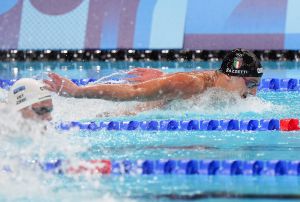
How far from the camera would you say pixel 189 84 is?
5508 millimetres

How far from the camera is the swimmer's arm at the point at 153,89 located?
5070 millimetres

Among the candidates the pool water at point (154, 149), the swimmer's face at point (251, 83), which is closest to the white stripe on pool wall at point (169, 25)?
the pool water at point (154, 149)

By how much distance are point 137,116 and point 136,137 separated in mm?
838

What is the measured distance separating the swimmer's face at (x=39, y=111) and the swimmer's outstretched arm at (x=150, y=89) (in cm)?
51

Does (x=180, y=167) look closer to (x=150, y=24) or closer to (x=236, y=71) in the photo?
(x=236, y=71)

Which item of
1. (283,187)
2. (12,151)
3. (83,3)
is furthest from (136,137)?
(83,3)

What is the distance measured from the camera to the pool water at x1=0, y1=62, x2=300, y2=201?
378 cm

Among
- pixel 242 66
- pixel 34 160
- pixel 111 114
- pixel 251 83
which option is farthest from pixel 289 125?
pixel 34 160

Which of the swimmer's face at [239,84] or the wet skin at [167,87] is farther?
the swimmer's face at [239,84]

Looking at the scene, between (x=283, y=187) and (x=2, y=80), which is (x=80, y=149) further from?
(x=2, y=80)

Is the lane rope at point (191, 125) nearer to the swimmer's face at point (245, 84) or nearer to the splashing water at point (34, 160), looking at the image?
the swimmer's face at point (245, 84)

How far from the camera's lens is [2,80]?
8102mm

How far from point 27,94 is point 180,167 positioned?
91cm

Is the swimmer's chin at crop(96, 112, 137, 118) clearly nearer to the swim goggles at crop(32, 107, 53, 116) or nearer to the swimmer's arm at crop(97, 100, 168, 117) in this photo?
the swimmer's arm at crop(97, 100, 168, 117)
